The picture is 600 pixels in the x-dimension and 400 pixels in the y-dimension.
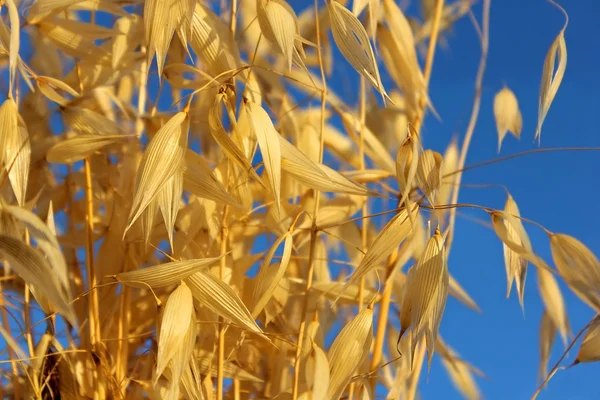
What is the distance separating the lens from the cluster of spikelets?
0.34m

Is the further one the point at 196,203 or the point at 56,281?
the point at 196,203

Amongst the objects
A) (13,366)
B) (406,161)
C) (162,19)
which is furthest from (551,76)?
(13,366)

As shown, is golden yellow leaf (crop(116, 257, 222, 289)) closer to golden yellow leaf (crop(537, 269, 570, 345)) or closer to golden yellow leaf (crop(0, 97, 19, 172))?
golden yellow leaf (crop(0, 97, 19, 172))

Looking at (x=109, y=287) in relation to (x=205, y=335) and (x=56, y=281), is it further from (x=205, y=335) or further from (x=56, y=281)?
(x=56, y=281)

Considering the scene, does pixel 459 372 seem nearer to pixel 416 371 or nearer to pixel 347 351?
pixel 416 371

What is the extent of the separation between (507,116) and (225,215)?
22 centimetres

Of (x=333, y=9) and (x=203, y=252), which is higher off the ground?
(x=333, y=9)

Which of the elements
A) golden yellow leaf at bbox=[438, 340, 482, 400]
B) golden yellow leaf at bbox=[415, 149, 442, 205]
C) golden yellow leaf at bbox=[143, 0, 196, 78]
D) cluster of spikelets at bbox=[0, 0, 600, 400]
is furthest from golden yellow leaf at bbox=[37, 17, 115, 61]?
golden yellow leaf at bbox=[438, 340, 482, 400]

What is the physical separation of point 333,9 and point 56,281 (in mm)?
185

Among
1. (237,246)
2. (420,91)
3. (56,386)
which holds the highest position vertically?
(420,91)

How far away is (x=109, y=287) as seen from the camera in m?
0.49

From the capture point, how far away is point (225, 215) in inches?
15.8

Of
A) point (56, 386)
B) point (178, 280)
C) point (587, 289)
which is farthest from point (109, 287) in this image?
point (587, 289)

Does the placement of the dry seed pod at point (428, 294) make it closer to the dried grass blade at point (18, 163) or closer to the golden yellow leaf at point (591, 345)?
the golden yellow leaf at point (591, 345)
